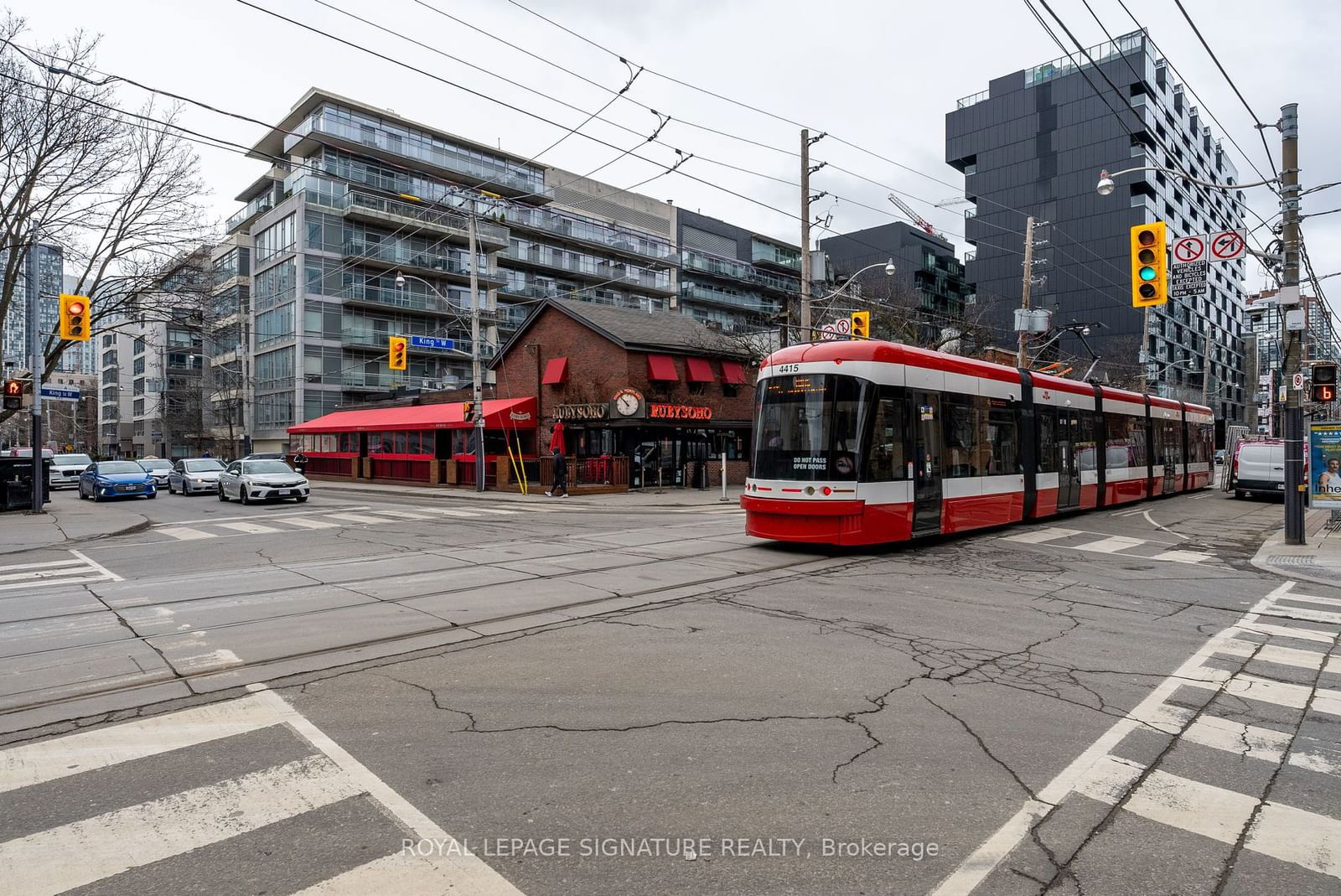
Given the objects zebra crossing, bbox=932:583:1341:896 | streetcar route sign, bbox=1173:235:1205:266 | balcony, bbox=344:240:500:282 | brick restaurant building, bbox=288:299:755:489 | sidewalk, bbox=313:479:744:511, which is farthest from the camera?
balcony, bbox=344:240:500:282

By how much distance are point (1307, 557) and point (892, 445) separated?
7245mm

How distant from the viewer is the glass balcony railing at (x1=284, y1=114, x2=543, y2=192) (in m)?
52.1

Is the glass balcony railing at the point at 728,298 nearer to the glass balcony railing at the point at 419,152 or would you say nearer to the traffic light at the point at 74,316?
the glass balcony railing at the point at 419,152

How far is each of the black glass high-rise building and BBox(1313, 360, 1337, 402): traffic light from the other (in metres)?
55.5

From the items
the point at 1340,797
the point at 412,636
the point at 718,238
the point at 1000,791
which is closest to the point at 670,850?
the point at 1000,791

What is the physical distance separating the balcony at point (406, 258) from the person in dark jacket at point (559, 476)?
31.4 m

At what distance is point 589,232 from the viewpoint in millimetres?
66500

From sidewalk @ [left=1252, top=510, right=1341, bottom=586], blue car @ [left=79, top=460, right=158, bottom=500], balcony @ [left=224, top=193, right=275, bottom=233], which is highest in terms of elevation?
balcony @ [left=224, top=193, right=275, bottom=233]

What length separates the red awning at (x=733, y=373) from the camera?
33.0 metres

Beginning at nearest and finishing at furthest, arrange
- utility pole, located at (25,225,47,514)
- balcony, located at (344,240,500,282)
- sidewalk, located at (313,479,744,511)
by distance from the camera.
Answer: utility pole, located at (25,225,47,514)
sidewalk, located at (313,479,744,511)
balcony, located at (344,240,500,282)

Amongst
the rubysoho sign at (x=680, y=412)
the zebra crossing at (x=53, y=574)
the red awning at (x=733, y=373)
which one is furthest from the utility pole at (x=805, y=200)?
the zebra crossing at (x=53, y=574)

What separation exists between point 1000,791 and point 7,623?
9.60m

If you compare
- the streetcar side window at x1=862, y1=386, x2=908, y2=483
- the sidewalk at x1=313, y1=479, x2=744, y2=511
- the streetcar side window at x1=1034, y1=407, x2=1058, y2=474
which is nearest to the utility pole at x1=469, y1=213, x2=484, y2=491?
the sidewalk at x1=313, y1=479, x2=744, y2=511

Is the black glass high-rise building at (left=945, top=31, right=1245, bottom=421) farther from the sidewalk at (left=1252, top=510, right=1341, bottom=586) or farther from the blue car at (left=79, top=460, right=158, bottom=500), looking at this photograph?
the blue car at (left=79, top=460, right=158, bottom=500)
